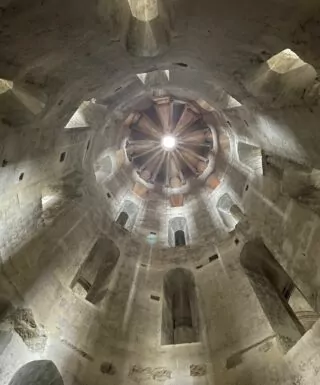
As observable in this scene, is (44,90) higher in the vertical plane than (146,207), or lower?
lower

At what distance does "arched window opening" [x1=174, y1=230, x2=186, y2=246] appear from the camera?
14.5 meters

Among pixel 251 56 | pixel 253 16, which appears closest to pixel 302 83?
pixel 251 56

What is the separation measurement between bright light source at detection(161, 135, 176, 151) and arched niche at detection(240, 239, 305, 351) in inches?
413

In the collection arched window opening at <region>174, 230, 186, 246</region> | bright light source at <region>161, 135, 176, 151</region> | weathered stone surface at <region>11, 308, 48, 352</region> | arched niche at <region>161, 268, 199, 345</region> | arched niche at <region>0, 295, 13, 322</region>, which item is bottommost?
weathered stone surface at <region>11, 308, 48, 352</region>

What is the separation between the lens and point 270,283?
1138 cm

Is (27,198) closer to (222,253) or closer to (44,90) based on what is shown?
(44,90)

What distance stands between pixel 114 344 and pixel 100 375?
3.21 feet

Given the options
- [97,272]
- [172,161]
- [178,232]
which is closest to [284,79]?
[97,272]

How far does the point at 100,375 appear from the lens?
28.4 feet

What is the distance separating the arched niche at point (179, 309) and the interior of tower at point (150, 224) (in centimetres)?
5

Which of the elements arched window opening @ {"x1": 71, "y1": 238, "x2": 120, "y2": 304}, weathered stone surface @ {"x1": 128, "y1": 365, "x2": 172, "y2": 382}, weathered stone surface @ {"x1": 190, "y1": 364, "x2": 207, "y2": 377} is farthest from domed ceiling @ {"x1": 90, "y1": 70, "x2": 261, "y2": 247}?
weathered stone surface @ {"x1": 128, "y1": 365, "x2": 172, "y2": 382}

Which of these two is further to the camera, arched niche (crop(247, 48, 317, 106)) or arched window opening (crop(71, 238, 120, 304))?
arched window opening (crop(71, 238, 120, 304))

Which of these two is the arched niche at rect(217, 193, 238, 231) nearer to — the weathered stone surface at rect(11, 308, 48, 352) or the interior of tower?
the interior of tower

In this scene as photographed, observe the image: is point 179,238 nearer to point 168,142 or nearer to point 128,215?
point 128,215
